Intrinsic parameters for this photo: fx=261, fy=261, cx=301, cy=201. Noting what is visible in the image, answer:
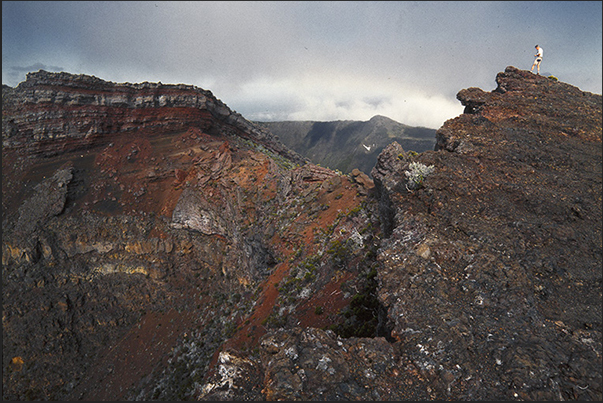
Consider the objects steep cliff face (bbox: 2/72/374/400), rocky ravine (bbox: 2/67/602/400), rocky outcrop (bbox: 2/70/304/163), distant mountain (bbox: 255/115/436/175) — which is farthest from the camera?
distant mountain (bbox: 255/115/436/175)

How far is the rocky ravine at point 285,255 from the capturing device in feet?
20.1

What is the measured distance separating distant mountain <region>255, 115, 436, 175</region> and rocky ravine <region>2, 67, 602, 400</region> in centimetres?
9449

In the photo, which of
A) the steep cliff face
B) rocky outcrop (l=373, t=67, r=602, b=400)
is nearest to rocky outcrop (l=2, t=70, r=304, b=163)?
the steep cliff face

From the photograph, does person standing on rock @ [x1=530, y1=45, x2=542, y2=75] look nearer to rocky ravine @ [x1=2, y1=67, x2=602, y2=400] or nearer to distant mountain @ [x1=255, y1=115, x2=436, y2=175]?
rocky ravine @ [x1=2, y1=67, x2=602, y2=400]

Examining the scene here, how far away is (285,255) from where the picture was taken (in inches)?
797

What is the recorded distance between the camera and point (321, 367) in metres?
5.89

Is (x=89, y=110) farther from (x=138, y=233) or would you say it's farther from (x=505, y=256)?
(x=505, y=256)

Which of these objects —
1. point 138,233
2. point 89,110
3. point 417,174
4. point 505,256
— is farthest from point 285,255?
point 89,110

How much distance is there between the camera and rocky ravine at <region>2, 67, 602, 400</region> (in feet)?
20.1

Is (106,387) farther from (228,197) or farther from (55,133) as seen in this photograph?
(55,133)

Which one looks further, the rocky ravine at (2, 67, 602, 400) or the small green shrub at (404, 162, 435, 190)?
the small green shrub at (404, 162, 435, 190)

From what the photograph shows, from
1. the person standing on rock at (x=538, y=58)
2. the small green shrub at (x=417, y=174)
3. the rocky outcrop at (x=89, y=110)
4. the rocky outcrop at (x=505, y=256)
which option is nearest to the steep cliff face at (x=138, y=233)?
the rocky outcrop at (x=89, y=110)

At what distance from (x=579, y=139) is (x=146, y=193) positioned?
34.1m

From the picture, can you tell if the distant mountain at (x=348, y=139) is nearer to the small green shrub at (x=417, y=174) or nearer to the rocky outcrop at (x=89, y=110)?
the rocky outcrop at (x=89, y=110)
